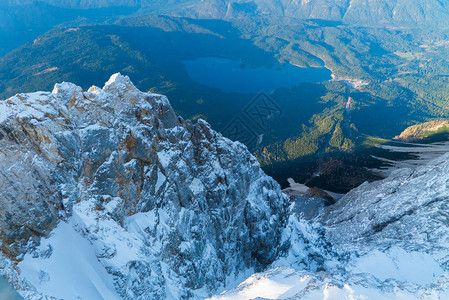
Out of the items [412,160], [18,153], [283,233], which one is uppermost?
[18,153]

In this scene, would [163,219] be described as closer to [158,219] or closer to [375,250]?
[158,219]

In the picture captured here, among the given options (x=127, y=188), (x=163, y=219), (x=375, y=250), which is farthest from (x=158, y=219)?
(x=375, y=250)

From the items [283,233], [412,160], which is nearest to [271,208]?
[283,233]

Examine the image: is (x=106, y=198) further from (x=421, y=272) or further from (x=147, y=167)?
(x=421, y=272)

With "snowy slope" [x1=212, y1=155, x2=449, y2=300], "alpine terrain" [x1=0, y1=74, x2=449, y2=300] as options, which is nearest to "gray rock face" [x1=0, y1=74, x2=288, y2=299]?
"alpine terrain" [x1=0, y1=74, x2=449, y2=300]

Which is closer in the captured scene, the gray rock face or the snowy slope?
the gray rock face

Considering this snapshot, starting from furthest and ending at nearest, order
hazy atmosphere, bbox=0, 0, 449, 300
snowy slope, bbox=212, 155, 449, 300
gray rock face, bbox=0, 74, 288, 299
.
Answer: snowy slope, bbox=212, 155, 449, 300 → hazy atmosphere, bbox=0, 0, 449, 300 → gray rock face, bbox=0, 74, 288, 299

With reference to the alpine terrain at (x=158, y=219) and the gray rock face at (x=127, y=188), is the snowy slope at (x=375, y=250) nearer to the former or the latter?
the alpine terrain at (x=158, y=219)

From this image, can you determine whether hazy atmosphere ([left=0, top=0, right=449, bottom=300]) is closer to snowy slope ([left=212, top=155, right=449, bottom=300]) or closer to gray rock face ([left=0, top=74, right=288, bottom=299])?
gray rock face ([left=0, top=74, right=288, bottom=299])
